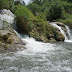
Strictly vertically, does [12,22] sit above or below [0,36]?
above

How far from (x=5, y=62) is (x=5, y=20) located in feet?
20.6

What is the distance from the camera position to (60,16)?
2534 cm

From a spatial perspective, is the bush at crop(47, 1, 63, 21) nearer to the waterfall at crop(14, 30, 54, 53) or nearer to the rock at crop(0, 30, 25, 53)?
the waterfall at crop(14, 30, 54, 53)

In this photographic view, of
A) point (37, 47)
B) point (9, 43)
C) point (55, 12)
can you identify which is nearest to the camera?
point (9, 43)

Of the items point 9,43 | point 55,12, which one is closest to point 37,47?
point 9,43

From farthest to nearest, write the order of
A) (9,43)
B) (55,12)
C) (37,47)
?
(55,12)
(37,47)
(9,43)

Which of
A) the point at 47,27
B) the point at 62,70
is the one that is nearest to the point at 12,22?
the point at 47,27

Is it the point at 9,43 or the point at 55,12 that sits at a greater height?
the point at 55,12

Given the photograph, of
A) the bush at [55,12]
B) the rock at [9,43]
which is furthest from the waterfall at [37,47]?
the bush at [55,12]

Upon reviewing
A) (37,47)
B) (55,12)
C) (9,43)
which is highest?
(55,12)

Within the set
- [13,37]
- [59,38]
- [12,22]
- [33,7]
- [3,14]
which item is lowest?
[59,38]

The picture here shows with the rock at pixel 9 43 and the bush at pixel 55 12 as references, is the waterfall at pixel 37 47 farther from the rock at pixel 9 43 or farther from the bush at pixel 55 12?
the bush at pixel 55 12

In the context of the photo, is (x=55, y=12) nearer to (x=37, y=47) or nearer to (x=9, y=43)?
(x=37, y=47)

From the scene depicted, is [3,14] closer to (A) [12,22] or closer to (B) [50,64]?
(A) [12,22]
